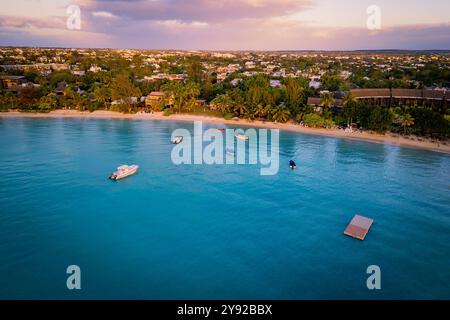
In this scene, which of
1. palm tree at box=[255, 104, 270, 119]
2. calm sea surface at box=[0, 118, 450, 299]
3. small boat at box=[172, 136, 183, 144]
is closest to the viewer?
calm sea surface at box=[0, 118, 450, 299]

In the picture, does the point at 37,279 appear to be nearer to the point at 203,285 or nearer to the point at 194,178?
the point at 203,285

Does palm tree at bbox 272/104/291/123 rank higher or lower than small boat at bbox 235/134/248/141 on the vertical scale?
higher

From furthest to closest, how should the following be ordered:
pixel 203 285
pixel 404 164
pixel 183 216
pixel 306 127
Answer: pixel 306 127, pixel 404 164, pixel 183 216, pixel 203 285

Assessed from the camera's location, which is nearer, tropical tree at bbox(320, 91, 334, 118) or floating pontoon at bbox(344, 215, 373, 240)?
floating pontoon at bbox(344, 215, 373, 240)

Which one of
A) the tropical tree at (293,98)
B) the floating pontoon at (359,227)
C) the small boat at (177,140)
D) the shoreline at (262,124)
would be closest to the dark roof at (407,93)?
the shoreline at (262,124)

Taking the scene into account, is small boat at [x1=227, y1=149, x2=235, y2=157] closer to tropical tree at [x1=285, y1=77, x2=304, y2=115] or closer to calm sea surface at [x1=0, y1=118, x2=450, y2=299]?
calm sea surface at [x1=0, y1=118, x2=450, y2=299]

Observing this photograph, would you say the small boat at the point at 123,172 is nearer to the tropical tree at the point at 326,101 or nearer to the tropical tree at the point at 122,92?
the tropical tree at the point at 122,92

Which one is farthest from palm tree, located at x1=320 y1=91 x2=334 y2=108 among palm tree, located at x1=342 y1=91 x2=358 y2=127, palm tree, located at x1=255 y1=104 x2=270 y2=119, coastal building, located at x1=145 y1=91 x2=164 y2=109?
coastal building, located at x1=145 y1=91 x2=164 y2=109

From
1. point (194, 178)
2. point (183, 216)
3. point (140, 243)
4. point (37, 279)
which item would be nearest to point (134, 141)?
point (194, 178)
